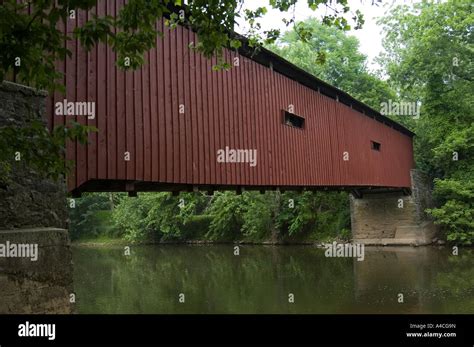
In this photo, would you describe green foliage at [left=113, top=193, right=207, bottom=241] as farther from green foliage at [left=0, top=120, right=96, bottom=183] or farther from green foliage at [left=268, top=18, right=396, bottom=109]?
green foliage at [left=0, top=120, right=96, bottom=183]

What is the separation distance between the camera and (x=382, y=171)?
1656 centimetres

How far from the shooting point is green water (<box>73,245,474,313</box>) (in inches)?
344

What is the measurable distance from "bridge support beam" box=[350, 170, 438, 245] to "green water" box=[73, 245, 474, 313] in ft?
3.05

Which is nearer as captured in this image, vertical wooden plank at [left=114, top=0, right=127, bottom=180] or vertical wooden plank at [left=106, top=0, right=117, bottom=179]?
→ vertical wooden plank at [left=106, top=0, right=117, bottom=179]

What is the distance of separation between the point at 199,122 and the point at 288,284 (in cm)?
542

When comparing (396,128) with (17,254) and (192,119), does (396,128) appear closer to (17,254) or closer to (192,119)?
(192,119)

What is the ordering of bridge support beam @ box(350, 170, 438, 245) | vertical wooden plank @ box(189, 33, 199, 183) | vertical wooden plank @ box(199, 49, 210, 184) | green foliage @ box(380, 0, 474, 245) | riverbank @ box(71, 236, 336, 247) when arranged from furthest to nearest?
riverbank @ box(71, 236, 336, 247), bridge support beam @ box(350, 170, 438, 245), green foliage @ box(380, 0, 474, 245), vertical wooden plank @ box(199, 49, 210, 184), vertical wooden plank @ box(189, 33, 199, 183)

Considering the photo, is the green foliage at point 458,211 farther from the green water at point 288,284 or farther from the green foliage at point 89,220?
the green foliage at point 89,220

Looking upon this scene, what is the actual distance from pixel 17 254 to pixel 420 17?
829 inches

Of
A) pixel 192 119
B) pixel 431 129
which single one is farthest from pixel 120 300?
pixel 431 129

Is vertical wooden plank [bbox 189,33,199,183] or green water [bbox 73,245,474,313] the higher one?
vertical wooden plank [bbox 189,33,199,183]

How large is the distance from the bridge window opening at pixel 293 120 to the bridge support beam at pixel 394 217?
8.73 m

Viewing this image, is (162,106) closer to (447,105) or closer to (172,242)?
(447,105)

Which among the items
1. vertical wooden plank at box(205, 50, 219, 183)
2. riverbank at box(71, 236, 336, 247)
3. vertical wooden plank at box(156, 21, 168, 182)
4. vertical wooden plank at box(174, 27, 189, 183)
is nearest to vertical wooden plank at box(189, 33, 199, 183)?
vertical wooden plank at box(174, 27, 189, 183)
